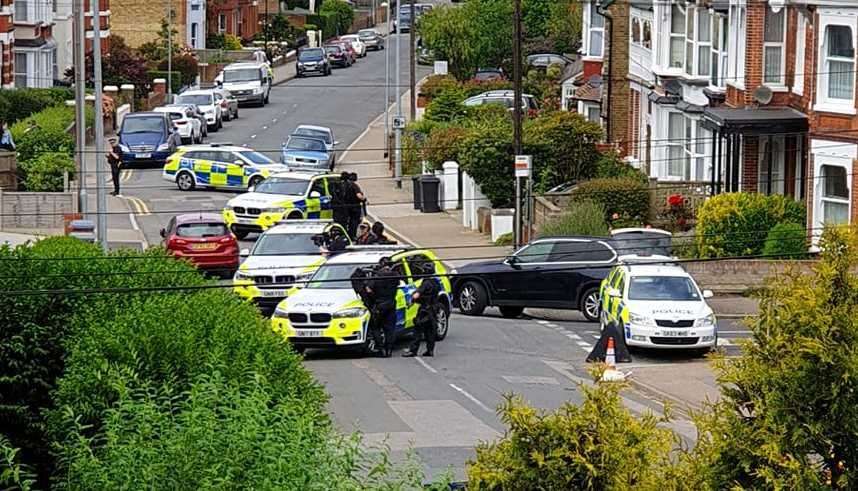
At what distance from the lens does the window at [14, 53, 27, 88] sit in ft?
209

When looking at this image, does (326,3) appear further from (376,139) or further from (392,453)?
(392,453)

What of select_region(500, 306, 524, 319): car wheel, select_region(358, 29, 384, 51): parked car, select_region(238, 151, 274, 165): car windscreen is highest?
select_region(358, 29, 384, 51): parked car

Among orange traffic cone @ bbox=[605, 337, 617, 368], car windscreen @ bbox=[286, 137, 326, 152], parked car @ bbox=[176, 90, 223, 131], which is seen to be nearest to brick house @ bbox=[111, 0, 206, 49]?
parked car @ bbox=[176, 90, 223, 131]

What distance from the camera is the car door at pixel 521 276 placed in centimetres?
3253

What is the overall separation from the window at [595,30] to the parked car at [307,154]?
1095 centimetres

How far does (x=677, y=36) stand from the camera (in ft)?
153

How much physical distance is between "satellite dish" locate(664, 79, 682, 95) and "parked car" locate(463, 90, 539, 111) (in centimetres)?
1620

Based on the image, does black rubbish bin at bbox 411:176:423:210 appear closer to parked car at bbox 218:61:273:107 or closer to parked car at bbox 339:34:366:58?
parked car at bbox 218:61:273:107

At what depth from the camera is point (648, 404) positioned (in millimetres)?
24609

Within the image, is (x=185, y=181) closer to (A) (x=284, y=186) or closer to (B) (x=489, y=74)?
(A) (x=284, y=186)

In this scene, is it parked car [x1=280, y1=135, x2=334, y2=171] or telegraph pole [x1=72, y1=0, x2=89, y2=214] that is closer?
telegraph pole [x1=72, y1=0, x2=89, y2=214]

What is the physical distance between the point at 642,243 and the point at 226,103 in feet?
114

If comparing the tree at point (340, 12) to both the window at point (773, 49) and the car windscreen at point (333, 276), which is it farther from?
the car windscreen at point (333, 276)

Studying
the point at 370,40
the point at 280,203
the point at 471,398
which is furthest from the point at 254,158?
the point at 370,40
